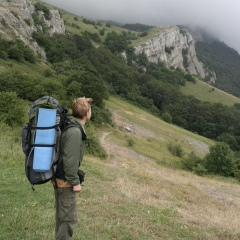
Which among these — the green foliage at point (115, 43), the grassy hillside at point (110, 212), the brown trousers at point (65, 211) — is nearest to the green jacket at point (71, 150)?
the brown trousers at point (65, 211)

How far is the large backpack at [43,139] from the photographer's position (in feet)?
15.8

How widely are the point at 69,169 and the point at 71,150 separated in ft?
1.09

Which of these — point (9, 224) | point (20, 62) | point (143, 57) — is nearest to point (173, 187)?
point (9, 224)

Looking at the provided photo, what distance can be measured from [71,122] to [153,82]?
4425 inches

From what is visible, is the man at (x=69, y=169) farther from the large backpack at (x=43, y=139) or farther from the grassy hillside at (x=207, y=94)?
the grassy hillside at (x=207, y=94)

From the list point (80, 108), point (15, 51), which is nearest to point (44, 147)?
point (80, 108)

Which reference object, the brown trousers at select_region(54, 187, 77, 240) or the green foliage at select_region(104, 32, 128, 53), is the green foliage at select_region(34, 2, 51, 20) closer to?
the green foliage at select_region(104, 32, 128, 53)

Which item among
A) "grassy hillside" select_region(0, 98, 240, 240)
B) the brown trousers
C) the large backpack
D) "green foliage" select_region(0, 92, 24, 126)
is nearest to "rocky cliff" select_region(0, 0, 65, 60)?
→ "green foliage" select_region(0, 92, 24, 126)

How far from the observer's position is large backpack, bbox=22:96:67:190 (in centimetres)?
482

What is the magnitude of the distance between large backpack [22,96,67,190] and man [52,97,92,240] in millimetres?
160

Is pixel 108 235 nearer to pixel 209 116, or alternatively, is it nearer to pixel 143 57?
pixel 209 116

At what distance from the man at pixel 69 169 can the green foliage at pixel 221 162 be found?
3681 cm

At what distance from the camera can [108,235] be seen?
7.08m

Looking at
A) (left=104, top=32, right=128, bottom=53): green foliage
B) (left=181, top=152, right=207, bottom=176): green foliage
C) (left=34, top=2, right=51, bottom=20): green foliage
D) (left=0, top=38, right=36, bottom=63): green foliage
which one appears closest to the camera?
(left=181, top=152, right=207, bottom=176): green foliage
